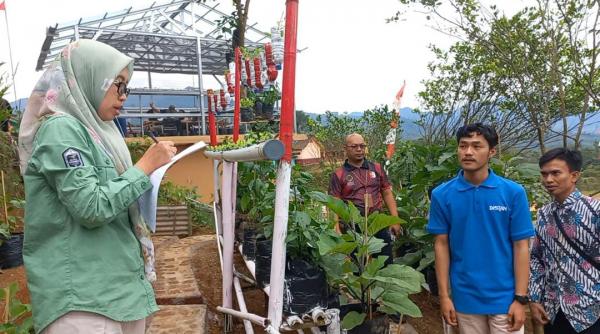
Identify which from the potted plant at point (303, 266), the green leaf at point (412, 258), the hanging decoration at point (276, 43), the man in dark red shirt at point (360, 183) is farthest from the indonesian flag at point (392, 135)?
the potted plant at point (303, 266)

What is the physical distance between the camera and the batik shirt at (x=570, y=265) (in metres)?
1.88

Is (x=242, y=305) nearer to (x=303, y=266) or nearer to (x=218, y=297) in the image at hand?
(x=303, y=266)

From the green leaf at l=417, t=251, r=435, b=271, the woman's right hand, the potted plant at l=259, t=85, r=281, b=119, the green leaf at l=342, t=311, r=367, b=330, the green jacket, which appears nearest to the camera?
the green jacket

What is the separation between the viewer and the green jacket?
113cm

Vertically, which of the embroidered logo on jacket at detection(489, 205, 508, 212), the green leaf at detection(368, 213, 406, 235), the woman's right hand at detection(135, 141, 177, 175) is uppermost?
the woman's right hand at detection(135, 141, 177, 175)

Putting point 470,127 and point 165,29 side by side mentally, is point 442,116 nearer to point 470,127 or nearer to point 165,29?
point 470,127

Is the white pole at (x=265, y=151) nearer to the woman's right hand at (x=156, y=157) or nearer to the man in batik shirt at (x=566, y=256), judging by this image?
the woman's right hand at (x=156, y=157)

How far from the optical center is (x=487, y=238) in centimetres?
189

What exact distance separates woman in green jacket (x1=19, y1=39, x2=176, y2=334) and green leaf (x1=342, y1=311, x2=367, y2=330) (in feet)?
3.16

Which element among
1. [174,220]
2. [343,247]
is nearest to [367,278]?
[343,247]

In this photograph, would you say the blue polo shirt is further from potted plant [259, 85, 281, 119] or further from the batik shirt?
potted plant [259, 85, 281, 119]

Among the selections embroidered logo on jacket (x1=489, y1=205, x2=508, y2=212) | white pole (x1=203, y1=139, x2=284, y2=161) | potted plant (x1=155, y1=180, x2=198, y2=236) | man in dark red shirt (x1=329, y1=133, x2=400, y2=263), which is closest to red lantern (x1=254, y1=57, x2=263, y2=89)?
man in dark red shirt (x1=329, y1=133, x2=400, y2=263)

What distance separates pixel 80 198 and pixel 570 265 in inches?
76.2

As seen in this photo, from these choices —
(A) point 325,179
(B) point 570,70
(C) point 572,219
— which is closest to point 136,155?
(A) point 325,179
